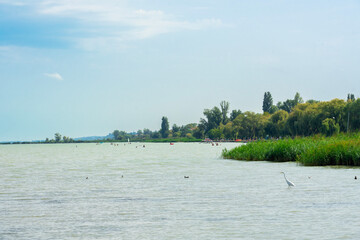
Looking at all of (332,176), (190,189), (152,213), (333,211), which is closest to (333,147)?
(332,176)

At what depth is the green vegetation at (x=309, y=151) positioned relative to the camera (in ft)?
139

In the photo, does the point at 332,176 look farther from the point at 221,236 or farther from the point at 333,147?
the point at 221,236

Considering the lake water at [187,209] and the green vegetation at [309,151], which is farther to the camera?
the green vegetation at [309,151]

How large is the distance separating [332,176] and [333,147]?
9.06 m

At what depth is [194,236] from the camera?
16.8 m

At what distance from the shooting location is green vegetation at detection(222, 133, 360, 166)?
139 feet

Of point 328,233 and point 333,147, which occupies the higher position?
point 333,147

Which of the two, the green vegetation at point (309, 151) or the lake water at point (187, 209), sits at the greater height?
the green vegetation at point (309, 151)

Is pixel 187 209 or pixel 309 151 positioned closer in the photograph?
pixel 187 209

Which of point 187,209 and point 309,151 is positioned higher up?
point 309,151

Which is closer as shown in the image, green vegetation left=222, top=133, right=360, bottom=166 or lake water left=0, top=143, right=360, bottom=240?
lake water left=0, top=143, right=360, bottom=240

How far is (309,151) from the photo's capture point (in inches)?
1823

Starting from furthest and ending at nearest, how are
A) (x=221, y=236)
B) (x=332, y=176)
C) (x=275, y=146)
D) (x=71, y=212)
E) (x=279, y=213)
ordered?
(x=275, y=146) < (x=332, y=176) < (x=71, y=212) < (x=279, y=213) < (x=221, y=236)

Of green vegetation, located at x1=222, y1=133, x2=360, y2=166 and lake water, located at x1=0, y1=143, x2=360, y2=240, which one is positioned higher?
green vegetation, located at x1=222, y1=133, x2=360, y2=166
